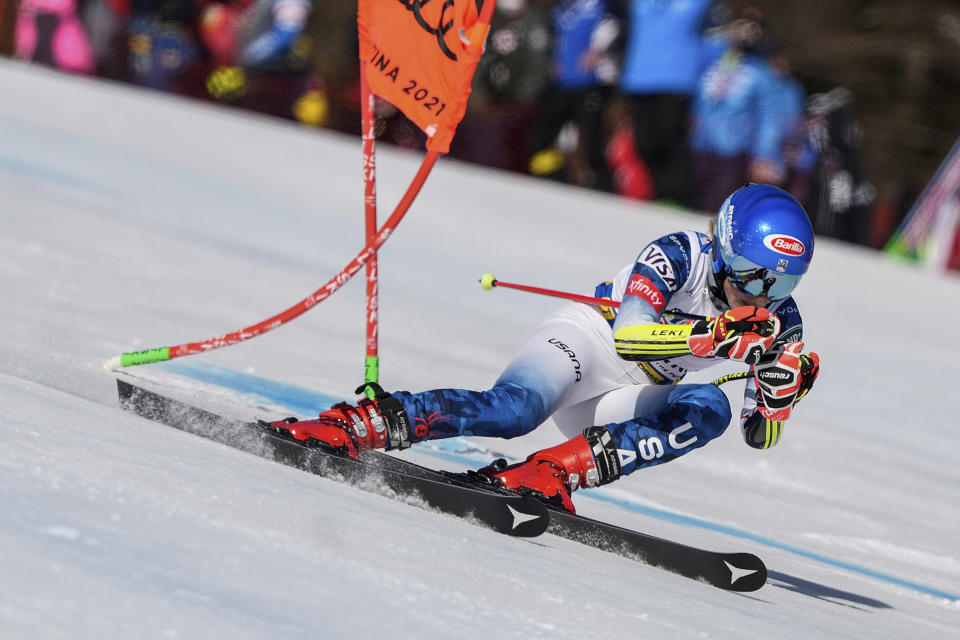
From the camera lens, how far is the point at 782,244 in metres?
4.50

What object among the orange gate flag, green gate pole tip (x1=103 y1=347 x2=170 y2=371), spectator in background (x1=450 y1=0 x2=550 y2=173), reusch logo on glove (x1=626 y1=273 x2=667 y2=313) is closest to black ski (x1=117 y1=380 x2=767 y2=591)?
green gate pole tip (x1=103 y1=347 x2=170 y2=371)

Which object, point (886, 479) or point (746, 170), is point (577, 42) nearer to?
point (746, 170)

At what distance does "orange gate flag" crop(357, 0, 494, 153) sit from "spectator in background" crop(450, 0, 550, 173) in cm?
889

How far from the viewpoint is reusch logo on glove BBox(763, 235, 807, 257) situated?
4.49 m

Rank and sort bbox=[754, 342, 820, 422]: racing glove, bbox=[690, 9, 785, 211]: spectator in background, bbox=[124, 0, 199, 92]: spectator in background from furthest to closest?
bbox=[124, 0, 199, 92]: spectator in background
bbox=[690, 9, 785, 211]: spectator in background
bbox=[754, 342, 820, 422]: racing glove

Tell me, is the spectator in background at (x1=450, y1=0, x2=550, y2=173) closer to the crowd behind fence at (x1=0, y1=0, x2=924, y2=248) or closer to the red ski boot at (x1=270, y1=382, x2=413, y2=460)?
the crowd behind fence at (x1=0, y1=0, x2=924, y2=248)

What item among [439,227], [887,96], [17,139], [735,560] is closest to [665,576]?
[735,560]

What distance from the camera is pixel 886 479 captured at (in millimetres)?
7738

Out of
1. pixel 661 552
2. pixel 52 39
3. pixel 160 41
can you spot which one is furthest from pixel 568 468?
pixel 52 39

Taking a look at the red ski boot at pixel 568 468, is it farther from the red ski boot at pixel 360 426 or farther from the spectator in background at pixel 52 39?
the spectator in background at pixel 52 39

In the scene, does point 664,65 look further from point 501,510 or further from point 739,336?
point 501,510

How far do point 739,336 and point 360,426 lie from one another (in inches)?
47.7

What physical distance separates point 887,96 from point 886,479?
19.3m

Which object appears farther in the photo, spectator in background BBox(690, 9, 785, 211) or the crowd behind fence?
the crowd behind fence
